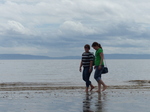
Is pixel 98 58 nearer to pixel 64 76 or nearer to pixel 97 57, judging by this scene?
pixel 97 57

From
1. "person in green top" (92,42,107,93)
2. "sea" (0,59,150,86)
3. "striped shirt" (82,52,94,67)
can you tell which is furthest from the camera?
"sea" (0,59,150,86)

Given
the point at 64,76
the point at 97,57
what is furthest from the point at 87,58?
the point at 64,76

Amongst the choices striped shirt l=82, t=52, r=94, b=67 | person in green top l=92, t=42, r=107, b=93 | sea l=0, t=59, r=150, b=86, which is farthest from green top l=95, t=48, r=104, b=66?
sea l=0, t=59, r=150, b=86

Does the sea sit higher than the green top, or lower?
lower

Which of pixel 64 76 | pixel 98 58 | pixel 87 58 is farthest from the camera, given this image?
pixel 64 76

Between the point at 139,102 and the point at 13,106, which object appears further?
the point at 139,102

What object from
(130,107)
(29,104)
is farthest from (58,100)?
(130,107)

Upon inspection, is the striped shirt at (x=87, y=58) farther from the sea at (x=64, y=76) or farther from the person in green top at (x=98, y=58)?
the sea at (x=64, y=76)

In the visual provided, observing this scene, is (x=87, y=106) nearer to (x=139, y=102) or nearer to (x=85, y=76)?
(x=139, y=102)

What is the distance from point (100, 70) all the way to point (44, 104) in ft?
13.4

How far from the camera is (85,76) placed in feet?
45.3

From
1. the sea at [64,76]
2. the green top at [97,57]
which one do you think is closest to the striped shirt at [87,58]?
the green top at [97,57]

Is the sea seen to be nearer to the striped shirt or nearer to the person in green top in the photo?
the striped shirt

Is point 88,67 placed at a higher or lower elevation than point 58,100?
higher
